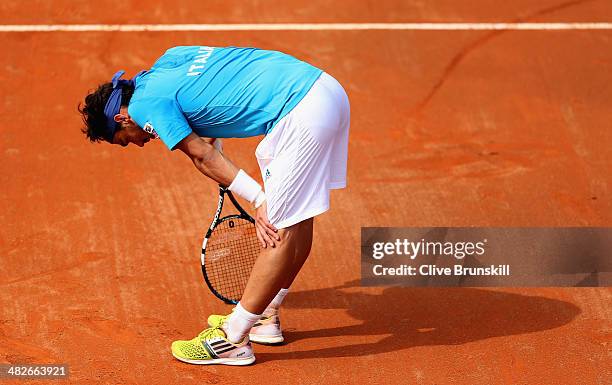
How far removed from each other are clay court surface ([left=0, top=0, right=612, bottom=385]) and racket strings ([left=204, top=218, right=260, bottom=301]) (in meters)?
0.16

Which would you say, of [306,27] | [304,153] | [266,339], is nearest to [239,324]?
[266,339]

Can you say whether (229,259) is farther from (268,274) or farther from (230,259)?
(268,274)

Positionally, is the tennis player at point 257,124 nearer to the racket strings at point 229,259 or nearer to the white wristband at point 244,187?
the white wristband at point 244,187

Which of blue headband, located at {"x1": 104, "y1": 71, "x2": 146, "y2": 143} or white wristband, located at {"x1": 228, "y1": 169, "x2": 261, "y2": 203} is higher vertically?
blue headband, located at {"x1": 104, "y1": 71, "x2": 146, "y2": 143}

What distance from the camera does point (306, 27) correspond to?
10219 mm

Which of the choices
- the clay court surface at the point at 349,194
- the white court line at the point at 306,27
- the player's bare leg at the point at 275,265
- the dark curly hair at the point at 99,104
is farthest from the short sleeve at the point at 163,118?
the white court line at the point at 306,27

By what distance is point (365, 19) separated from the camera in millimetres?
10344

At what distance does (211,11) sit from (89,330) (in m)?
4.95

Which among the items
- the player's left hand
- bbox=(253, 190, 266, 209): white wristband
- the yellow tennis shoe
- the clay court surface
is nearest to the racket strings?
the clay court surface

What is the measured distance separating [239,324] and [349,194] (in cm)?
214

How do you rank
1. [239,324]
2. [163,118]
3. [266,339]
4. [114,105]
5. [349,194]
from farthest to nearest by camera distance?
1. [349,194]
2. [266,339]
3. [239,324]
4. [114,105]
5. [163,118]

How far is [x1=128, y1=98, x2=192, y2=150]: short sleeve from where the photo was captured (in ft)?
18.0

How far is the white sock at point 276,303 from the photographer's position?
6.21m

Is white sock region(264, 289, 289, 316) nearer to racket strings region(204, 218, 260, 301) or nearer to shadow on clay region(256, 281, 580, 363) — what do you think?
shadow on clay region(256, 281, 580, 363)
